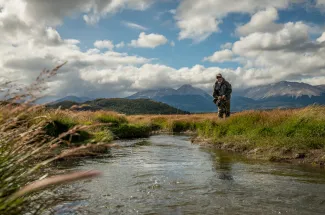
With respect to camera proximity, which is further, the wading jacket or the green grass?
the green grass

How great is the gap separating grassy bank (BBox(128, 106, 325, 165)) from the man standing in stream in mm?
2557

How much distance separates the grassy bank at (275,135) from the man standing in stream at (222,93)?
2.56 meters

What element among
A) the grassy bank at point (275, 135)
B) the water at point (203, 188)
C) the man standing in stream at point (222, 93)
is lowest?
the water at point (203, 188)

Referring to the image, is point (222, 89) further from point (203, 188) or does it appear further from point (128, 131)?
point (203, 188)

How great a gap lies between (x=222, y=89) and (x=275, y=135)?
944cm

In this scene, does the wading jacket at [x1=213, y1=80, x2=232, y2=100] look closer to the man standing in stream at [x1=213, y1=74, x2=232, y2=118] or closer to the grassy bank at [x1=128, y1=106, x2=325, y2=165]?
the man standing in stream at [x1=213, y1=74, x2=232, y2=118]

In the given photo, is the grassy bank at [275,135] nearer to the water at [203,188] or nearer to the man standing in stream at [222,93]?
the water at [203,188]

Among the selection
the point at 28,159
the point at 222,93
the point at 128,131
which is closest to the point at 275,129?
the point at 222,93

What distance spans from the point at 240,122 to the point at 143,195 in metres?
13.5

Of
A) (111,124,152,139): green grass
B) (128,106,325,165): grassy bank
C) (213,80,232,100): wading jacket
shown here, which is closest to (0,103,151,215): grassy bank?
(128,106,325,165): grassy bank

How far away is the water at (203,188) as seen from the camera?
20.1 ft

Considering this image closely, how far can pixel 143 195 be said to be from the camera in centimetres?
707

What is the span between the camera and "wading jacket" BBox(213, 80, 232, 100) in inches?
956

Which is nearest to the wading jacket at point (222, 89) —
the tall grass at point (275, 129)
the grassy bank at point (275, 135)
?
the tall grass at point (275, 129)
